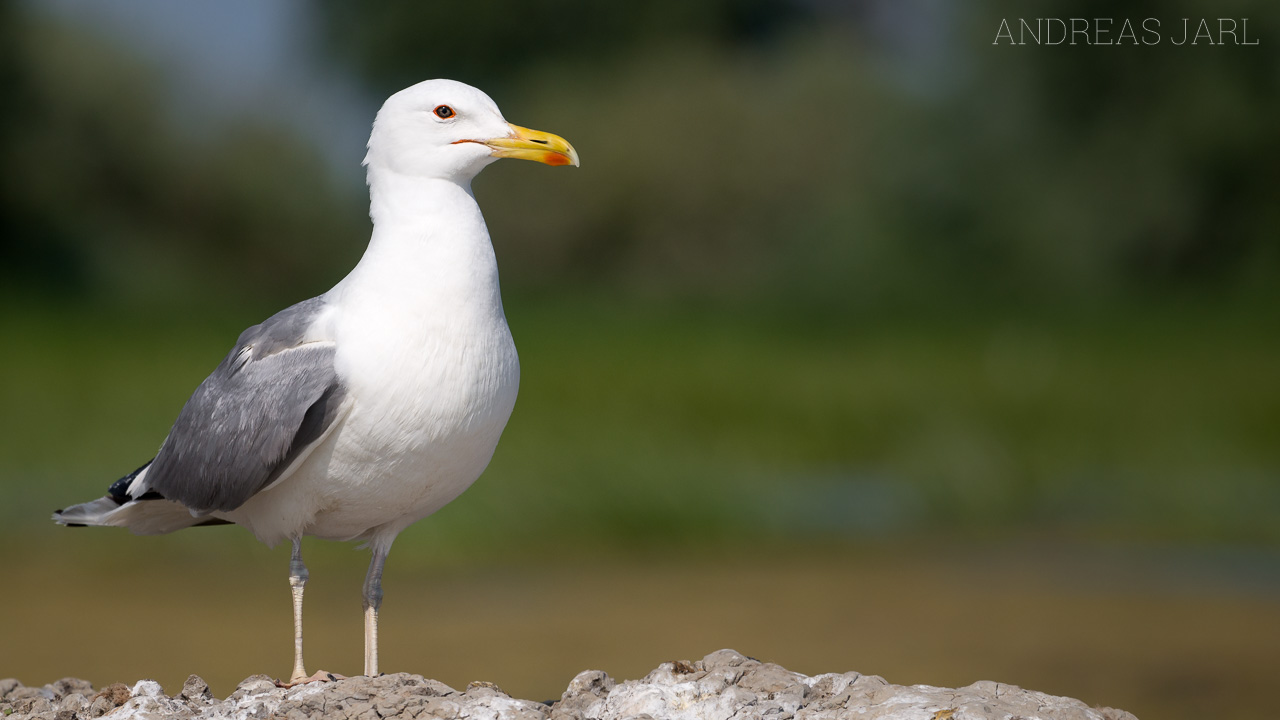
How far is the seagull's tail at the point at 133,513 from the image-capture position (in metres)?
4.68

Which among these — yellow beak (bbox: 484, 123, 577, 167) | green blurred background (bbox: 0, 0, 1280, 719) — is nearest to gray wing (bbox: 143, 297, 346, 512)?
yellow beak (bbox: 484, 123, 577, 167)

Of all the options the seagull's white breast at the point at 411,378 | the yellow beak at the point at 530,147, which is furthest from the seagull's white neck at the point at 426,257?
the yellow beak at the point at 530,147

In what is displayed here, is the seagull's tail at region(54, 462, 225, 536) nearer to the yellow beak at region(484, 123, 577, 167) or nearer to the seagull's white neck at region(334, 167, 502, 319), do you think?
the seagull's white neck at region(334, 167, 502, 319)

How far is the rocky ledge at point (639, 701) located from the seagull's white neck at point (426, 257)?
1.06 metres

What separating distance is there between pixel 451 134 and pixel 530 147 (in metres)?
0.24

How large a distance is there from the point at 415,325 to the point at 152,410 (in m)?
9.12

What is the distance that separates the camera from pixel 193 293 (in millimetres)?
22703

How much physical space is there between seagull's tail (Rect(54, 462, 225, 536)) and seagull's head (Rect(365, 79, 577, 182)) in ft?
4.68

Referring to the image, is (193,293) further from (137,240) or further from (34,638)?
(34,638)

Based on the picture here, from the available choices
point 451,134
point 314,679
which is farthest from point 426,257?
point 314,679

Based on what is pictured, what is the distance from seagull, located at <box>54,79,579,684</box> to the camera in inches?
158

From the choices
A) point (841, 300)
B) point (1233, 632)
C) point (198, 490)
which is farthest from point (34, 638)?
point (841, 300)

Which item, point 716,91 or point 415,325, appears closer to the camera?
point 415,325

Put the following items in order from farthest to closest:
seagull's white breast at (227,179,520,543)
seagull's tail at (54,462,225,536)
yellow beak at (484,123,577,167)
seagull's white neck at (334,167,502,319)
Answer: seagull's tail at (54,462,225,536)
yellow beak at (484,123,577,167)
seagull's white neck at (334,167,502,319)
seagull's white breast at (227,179,520,543)
